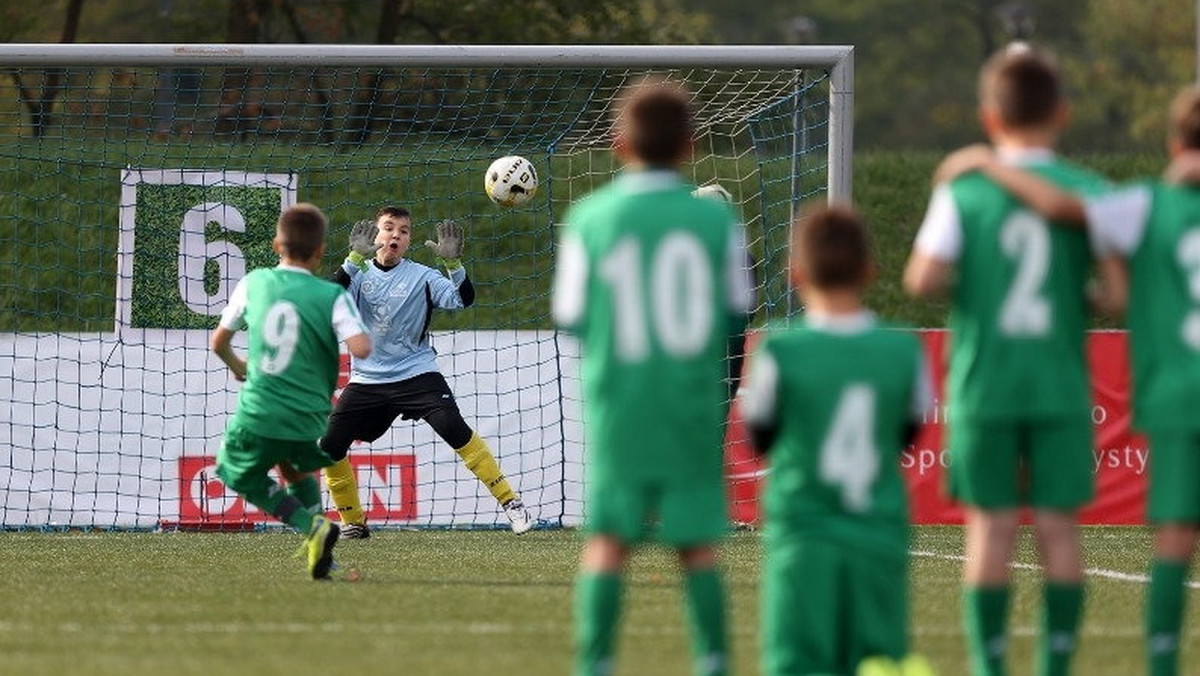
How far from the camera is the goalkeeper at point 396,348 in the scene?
484 inches

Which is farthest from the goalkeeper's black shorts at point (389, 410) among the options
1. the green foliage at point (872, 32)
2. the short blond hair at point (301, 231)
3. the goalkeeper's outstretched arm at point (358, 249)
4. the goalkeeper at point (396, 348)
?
the green foliage at point (872, 32)

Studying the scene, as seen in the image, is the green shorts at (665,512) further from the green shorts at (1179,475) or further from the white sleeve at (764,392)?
the green shorts at (1179,475)

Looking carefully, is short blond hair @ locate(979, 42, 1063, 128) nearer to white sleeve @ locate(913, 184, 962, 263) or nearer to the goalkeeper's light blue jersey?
white sleeve @ locate(913, 184, 962, 263)

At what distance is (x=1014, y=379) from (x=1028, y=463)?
24 centimetres

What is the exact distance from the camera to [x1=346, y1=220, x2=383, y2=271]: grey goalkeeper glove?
12188 mm

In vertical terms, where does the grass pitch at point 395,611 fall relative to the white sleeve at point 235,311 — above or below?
below

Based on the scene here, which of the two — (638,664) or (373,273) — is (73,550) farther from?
(638,664)

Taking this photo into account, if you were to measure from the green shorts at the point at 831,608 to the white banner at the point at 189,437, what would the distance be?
8.76m

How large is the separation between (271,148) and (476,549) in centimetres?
692

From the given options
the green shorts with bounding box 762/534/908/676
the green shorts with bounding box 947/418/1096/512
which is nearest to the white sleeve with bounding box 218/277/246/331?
the green shorts with bounding box 947/418/1096/512

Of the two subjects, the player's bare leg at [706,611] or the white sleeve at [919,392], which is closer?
the white sleeve at [919,392]

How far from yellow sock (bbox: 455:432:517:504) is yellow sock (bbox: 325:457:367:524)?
66 centimetres

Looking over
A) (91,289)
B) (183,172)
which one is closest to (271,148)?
(91,289)

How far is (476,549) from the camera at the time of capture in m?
11.9
